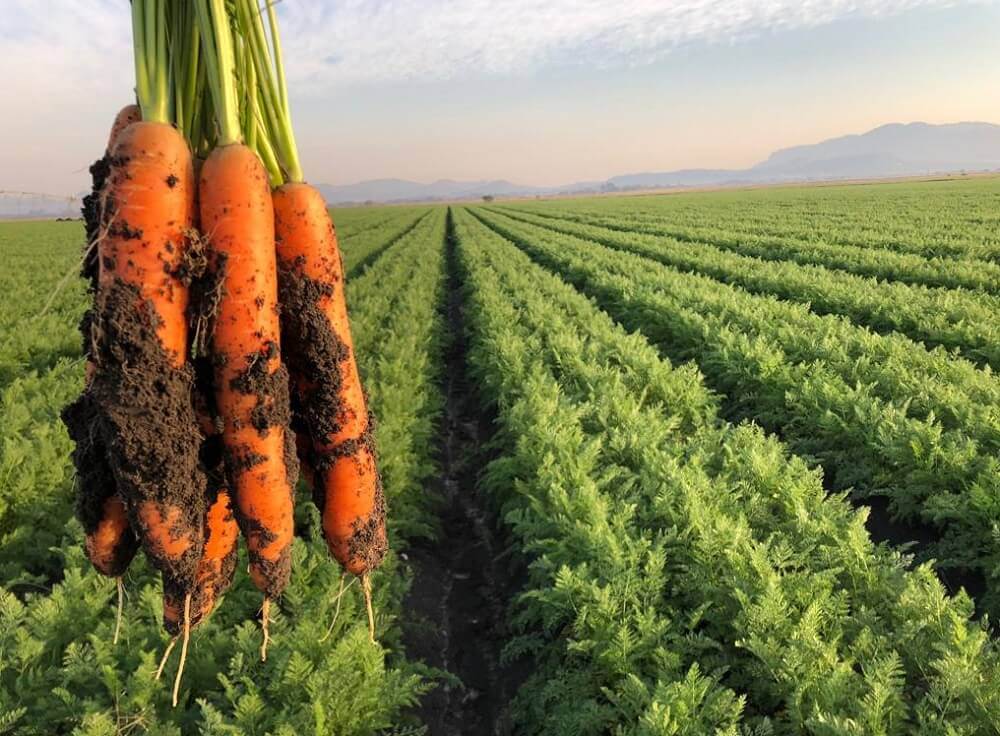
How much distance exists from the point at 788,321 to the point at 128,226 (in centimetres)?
887

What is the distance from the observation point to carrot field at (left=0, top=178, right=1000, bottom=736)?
2.46 metres

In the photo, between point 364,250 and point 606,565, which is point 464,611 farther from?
point 364,250

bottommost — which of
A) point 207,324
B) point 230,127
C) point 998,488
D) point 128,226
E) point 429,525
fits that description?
point 429,525

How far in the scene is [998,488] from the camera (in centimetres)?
384

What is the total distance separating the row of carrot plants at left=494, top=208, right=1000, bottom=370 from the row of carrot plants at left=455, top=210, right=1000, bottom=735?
4.51 m

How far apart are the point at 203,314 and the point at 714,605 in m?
2.80

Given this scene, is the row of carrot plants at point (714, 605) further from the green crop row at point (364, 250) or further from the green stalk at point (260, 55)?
the green crop row at point (364, 250)

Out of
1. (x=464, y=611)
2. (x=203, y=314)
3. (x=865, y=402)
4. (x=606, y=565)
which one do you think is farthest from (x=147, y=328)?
(x=865, y=402)

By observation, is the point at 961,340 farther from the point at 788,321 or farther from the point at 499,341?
the point at 499,341

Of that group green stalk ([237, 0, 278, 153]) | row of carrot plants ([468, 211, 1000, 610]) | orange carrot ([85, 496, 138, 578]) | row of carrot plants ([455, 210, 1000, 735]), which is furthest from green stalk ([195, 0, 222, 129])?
row of carrot plants ([468, 211, 1000, 610])

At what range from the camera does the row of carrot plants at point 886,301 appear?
7.48 m

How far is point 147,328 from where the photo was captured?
1.42 metres

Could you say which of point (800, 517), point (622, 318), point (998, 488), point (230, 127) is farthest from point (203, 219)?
point (622, 318)

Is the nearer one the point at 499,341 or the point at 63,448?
the point at 63,448
